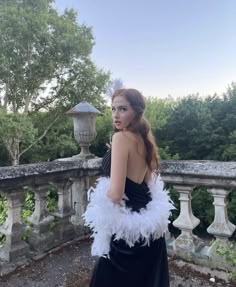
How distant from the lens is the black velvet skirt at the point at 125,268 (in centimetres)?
144

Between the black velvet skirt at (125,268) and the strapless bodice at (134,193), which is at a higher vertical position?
the strapless bodice at (134,193)

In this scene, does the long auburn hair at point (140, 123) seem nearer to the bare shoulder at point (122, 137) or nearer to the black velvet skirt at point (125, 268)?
the bare shoulder at point (122, 137)

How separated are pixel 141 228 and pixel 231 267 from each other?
42.5 inches

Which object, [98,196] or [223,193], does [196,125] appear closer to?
[223,193]

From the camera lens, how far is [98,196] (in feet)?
4.78

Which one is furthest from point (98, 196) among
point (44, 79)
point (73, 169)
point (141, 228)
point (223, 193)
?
point (44, 79)

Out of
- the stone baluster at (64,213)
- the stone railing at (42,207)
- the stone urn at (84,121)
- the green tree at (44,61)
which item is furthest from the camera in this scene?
the green tree at (44,61)

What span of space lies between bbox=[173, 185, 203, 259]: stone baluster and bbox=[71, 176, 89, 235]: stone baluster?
102cm

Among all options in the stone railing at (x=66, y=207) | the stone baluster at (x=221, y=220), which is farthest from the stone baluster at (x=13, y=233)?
the stone baluster at (x=221, y=220)

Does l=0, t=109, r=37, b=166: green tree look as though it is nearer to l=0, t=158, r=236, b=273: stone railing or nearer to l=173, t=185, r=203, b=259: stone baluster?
l=0, t=158, r=236, b=273: stone railing

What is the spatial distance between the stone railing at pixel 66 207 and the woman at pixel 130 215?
68cm

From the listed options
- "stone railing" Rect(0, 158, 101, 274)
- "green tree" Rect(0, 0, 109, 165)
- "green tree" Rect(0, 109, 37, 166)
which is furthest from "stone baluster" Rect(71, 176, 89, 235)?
"green tree" Rect(0, 0, 109, 165)

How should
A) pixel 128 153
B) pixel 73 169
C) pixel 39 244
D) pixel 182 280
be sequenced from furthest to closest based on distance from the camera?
pixel 73 169, pixel 39 244, pixel 182 280, pixel 128 153

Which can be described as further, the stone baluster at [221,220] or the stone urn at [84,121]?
the stone urn at [84,121]
